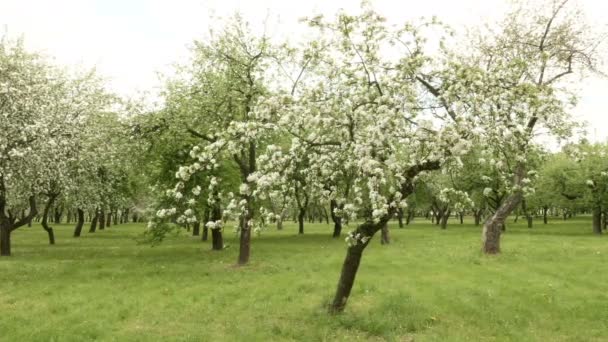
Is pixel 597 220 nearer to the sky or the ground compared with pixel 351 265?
nearer to the sky

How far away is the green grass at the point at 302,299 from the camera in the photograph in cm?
1507

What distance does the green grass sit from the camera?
15.1 meters

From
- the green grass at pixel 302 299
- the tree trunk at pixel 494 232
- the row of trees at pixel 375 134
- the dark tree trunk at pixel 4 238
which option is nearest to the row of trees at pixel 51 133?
the dark tree trunk at pixel 4 238

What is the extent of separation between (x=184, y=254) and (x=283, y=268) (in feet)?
36.0

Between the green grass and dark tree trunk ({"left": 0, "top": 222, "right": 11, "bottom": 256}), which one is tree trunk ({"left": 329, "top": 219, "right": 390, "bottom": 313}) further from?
dark tree trunk ({"left": 0, "top": 222, "right": 11, "bottom": 256})

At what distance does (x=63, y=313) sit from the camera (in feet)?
56.5

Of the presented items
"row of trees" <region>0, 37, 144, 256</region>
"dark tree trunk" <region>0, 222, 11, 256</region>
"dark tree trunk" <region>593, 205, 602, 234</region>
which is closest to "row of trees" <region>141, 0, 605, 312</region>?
"row of trees" <region>0, 37, 144, 256</region>

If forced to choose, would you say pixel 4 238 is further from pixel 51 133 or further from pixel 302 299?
pixel 302 299

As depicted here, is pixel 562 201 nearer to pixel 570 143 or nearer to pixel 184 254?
pixel 184 254

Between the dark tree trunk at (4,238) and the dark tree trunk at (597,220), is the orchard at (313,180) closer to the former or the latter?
the dark tree trunk at (4,238)

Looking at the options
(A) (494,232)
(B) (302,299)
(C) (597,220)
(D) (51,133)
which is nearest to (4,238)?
(D) (51,133)

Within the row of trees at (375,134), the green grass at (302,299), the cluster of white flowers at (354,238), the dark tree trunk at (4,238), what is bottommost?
the green grass at (302,299)

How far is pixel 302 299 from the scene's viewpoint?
19.2m

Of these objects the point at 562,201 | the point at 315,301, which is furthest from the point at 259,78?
the point at 562,201
